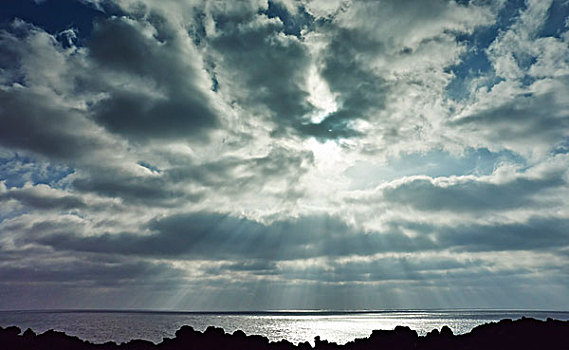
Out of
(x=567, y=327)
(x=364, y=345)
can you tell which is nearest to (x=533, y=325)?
(x=567, y=327)

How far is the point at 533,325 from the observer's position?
30.6 metres

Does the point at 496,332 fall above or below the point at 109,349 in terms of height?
above

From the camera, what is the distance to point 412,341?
3144 cm

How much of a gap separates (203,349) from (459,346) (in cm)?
2025

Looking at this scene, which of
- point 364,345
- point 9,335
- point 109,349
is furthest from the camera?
point 9,335

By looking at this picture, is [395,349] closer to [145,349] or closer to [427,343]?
[427,343]

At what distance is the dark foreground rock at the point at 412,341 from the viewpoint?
97.3ft

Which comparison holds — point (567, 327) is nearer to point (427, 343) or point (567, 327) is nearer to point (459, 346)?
point (459, 346)

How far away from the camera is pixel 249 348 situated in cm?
3266

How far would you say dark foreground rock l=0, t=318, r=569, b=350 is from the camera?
29.7 meters

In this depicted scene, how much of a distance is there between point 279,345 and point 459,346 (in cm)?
1412

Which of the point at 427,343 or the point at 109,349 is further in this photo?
the point at 109,349

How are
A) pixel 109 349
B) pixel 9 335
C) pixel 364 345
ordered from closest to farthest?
1. pixel 364 345
2. pixel 109 349
3. pixel 9 335

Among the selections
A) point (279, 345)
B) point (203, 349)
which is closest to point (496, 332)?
point (279, 345)
